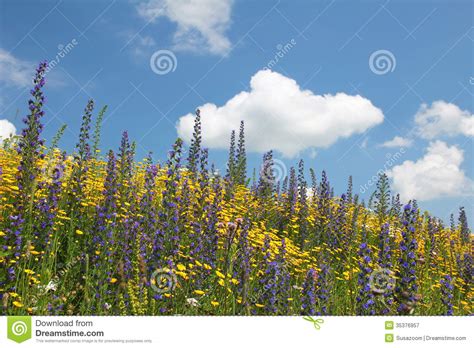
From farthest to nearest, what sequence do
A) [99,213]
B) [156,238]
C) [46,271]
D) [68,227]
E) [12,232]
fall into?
[68,227] < [99,213] < [156,238] < [12,232] < [46,271]

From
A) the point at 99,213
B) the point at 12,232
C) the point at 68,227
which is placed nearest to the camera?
the point at 12,232

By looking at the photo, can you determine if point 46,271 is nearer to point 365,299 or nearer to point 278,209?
point 365,299

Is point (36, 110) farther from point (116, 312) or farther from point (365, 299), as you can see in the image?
point (365, 299)

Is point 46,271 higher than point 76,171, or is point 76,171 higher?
point 76,171

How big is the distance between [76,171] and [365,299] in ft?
13.6

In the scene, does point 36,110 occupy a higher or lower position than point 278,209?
higher

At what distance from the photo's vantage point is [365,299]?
462 cm

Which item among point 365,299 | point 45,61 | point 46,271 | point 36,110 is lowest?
point 365,299

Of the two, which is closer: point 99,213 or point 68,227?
point 99,213

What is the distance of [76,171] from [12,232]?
1825mm

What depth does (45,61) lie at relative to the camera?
4836mm
